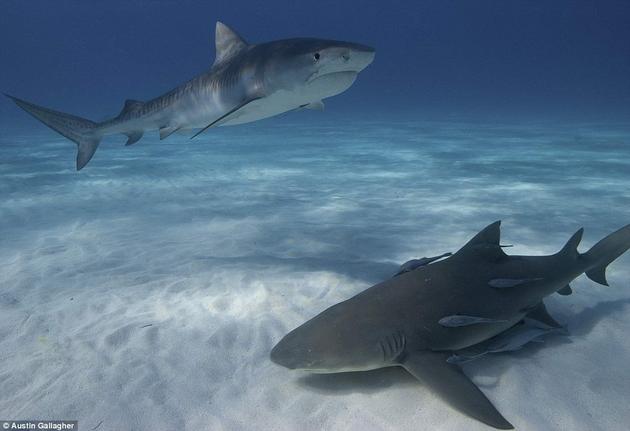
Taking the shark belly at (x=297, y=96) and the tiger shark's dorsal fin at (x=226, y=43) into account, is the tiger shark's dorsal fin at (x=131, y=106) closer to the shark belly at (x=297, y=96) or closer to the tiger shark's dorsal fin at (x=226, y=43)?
the tiger shark's dorsal fin at (x=226, y=43)

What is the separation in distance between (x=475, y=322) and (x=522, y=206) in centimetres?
569

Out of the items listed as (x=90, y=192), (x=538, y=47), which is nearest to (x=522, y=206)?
(x=90, y=192)

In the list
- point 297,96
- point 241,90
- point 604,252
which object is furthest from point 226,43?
point 604,252

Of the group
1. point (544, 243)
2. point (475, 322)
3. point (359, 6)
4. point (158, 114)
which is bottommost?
point (544, 243)

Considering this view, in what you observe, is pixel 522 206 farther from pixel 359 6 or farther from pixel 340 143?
pixel 359 6

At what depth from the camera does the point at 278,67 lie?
4035 millimetres

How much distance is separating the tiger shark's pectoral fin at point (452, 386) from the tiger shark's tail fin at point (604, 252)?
6.27 ft

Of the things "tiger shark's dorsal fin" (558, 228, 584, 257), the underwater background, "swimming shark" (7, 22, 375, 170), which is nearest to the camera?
the underwater background

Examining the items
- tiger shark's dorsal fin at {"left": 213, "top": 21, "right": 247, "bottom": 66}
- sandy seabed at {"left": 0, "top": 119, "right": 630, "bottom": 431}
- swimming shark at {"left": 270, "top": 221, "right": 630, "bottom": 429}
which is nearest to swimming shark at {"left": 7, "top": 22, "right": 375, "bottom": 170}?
tiger shark's dorsal fin at {"left": 213, "top": 21, "right": 247, "bottom": 66}

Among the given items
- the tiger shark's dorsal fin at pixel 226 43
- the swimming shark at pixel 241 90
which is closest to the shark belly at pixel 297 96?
the swimming shark at pixel 241 90

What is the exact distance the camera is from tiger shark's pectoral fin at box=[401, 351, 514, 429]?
220cm

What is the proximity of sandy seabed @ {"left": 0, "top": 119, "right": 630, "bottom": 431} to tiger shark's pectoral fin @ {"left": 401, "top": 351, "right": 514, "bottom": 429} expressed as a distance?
7.2 inches

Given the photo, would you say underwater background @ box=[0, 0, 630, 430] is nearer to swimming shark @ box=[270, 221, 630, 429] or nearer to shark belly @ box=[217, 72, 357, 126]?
swimming shark @ box=[270, 221, 630, 429]

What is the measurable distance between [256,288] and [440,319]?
2214 mm
